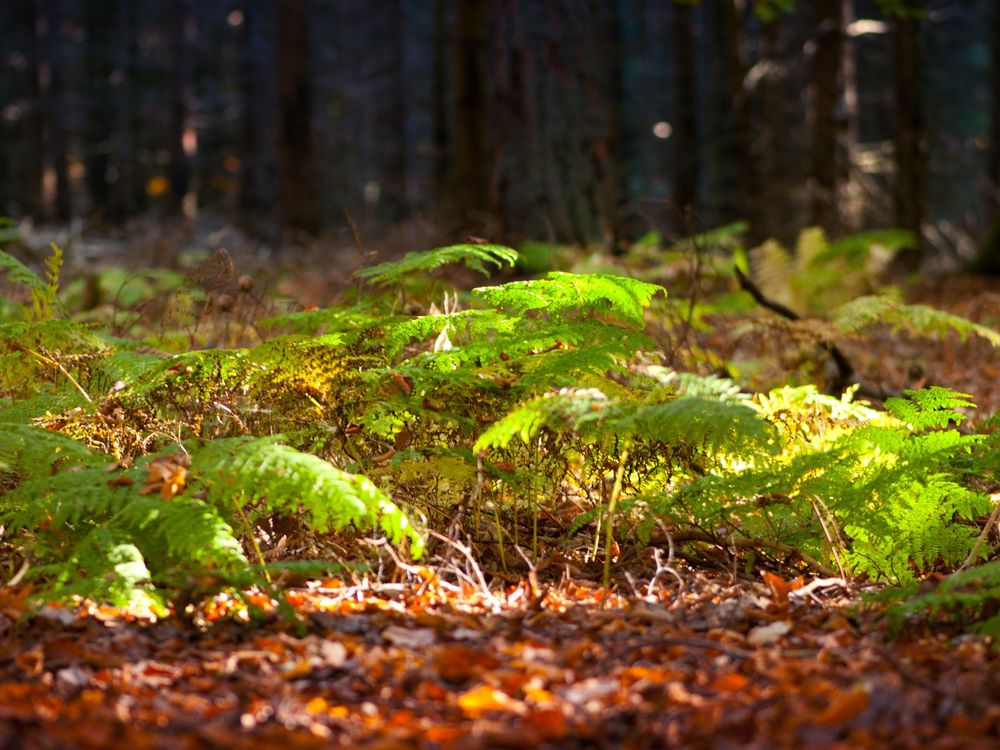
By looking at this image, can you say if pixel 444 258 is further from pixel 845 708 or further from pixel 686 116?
pixel 686 116

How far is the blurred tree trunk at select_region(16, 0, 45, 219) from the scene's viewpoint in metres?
24.4

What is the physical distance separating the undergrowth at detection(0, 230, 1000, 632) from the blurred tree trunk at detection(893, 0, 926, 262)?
405 inches

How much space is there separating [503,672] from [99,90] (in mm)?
40949

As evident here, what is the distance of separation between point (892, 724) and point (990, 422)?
5.07 ft

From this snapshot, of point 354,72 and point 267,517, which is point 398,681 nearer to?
point 267,517

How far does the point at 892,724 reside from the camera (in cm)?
174

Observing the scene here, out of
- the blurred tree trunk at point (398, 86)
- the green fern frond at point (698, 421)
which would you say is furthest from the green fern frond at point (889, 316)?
the blurred tree trunk at point (398, 86)

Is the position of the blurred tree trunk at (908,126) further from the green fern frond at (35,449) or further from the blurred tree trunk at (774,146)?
the green fern frond at (35,449)

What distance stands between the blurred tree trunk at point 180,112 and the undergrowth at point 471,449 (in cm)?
2181

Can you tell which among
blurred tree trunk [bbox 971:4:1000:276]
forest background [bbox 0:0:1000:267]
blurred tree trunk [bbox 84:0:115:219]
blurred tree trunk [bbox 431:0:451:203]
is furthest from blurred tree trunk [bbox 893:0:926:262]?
blurred tree trunk [bbox 84:0:115:219]

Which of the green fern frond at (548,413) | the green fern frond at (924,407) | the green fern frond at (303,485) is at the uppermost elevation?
the green fern frond at (548,413)

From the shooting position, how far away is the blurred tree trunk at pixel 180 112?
24469 millimetres

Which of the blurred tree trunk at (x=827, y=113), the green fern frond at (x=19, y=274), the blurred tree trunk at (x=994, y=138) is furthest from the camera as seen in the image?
the blurred tree trunk at (x=994, y=138)

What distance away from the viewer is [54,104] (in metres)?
26.4
